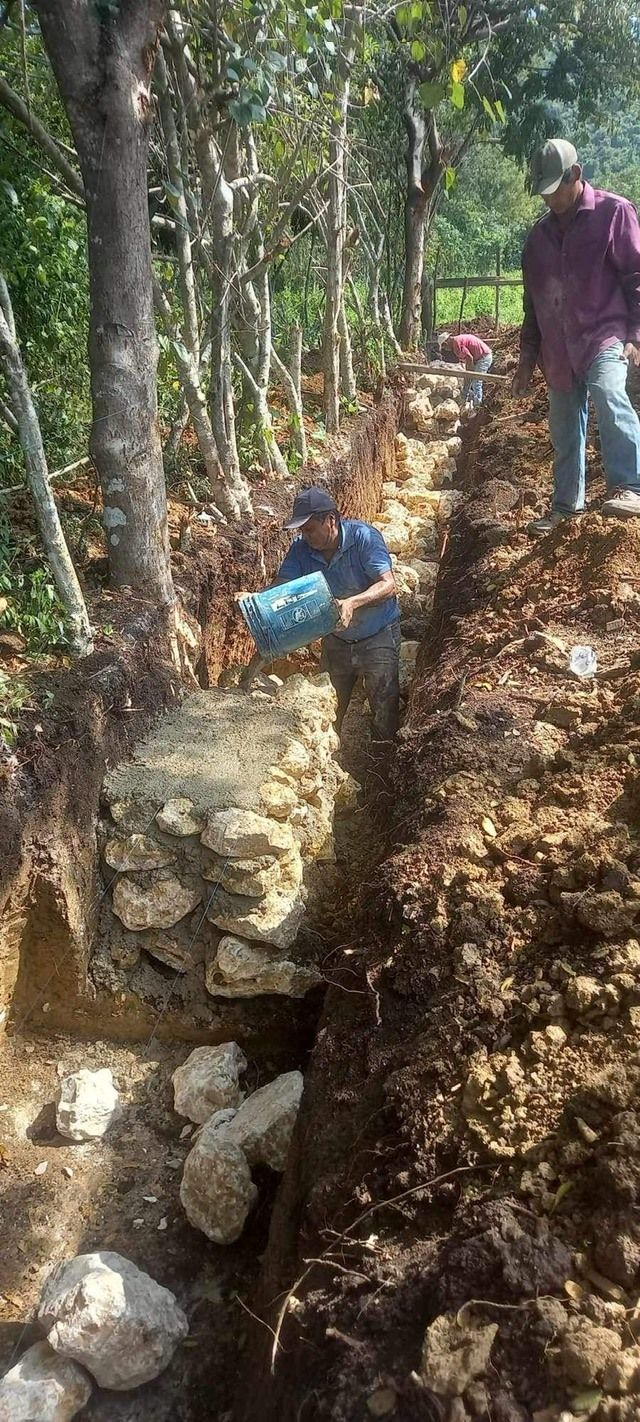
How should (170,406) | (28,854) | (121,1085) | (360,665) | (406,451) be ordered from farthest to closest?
1. (406,451)
2. (170,406)
3. (360,665)
4. (121,1085)
5. (28,854)

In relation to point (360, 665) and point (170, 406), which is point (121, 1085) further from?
point (170, 406)

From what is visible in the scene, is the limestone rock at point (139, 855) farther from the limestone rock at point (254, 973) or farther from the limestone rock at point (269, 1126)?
the limestone rock at point (269, 1126)

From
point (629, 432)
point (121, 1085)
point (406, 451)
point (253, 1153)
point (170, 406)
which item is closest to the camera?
point (253, 1153)

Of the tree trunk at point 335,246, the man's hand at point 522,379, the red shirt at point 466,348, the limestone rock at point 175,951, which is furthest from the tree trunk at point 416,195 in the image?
the limestone rock at point 175,951

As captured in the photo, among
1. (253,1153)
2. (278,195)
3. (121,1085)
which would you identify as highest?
(278,195)

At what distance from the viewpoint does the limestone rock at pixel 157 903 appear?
3.41 metres

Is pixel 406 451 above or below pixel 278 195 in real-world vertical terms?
below

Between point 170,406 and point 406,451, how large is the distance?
17.5ft

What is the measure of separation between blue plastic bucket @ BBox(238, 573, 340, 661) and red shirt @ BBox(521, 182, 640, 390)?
1943mm

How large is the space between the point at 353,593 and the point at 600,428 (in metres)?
1.60

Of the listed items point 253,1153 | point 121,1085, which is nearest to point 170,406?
point 121,1085

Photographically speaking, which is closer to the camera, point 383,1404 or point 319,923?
point 383,1404

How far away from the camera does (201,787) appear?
3598 millimetres

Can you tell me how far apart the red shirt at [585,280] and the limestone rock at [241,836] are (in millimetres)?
2991
